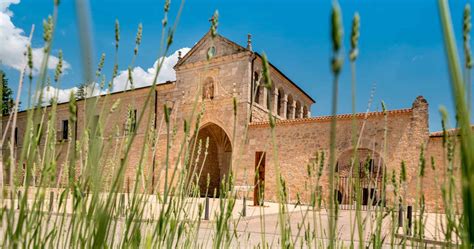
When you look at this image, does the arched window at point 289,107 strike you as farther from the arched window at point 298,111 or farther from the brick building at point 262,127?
the arched window at point 298,111

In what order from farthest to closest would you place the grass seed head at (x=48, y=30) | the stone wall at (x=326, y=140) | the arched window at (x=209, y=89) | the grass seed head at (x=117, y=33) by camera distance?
1. the arched window at (x=209, y=89)
2. the stone wall at (x=326, y=140)
3. the grass seed head at (x=117, y=33)
4. the grass seed head at (x=48, y=30)

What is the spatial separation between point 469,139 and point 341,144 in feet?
41.6

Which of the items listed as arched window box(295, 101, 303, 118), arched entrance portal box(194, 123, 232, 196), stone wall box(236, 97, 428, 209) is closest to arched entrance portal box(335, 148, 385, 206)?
stone wall box(236, 97, 428, 209)

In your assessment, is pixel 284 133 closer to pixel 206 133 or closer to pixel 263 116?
pixel 263 116

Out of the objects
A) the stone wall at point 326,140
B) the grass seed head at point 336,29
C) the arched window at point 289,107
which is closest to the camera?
the grass seed head at point 336,29

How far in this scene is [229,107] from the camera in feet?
51.3

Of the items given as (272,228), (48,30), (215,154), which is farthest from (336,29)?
(215,154)

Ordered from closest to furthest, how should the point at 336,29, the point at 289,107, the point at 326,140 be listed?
the point at 336,29 < the point at 326,140 < the point at 289,107

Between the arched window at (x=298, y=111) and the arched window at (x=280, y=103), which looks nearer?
the arched window at (x=280, y=103)

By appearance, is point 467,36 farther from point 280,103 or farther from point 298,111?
point 298,111

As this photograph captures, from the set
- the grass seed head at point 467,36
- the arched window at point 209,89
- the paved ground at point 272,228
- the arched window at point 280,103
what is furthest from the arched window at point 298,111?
the grass seed head at point 467,36

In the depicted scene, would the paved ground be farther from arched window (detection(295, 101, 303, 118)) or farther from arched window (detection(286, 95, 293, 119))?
arched window (detection(295, 101, 303, 118))

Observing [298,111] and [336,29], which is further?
[298,111]

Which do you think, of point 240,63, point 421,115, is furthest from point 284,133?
point 421,115
